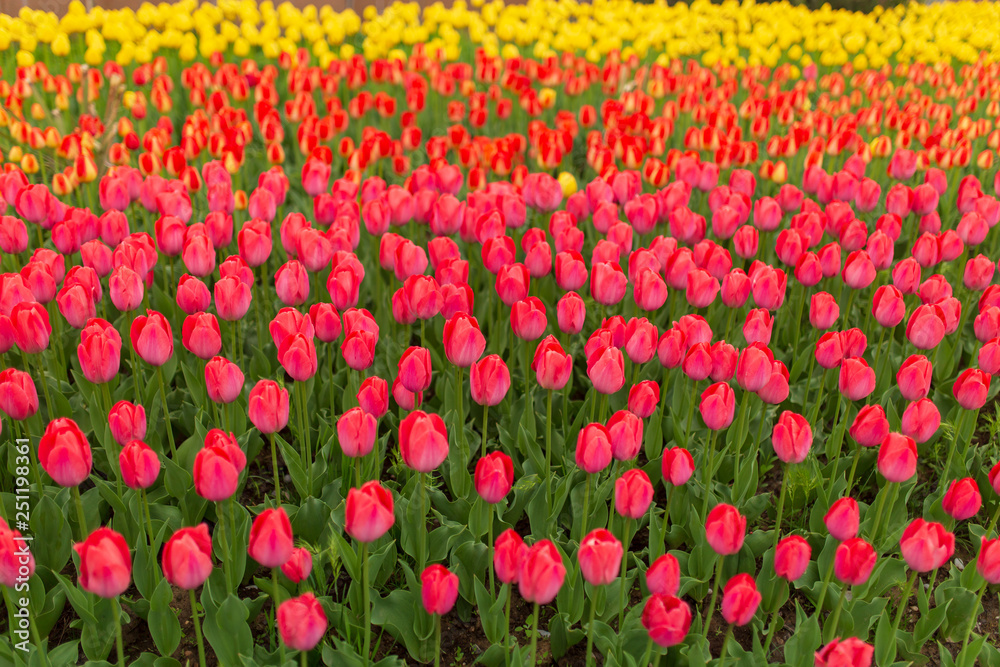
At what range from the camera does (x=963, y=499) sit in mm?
2029

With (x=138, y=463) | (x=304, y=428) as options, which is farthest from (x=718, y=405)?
(x=138, y=463)

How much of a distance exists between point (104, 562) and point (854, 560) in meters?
1.52

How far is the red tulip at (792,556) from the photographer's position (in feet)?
5.98

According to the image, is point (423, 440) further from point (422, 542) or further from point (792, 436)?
point (792, 436)

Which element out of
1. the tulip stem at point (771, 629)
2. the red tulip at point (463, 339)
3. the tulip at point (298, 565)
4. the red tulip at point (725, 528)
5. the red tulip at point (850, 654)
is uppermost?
the red tulip at point (463, 339)

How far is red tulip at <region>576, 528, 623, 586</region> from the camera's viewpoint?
172cm

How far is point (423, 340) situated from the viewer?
10.9 feet

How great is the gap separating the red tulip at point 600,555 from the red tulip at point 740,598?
0.81ft

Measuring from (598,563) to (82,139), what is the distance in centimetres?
376

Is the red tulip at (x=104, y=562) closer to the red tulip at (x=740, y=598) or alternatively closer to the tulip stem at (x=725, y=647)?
the red tulip at (x=740, y=598)

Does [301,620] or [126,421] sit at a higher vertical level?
[126,421]

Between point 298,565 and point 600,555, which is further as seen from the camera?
point 298,565

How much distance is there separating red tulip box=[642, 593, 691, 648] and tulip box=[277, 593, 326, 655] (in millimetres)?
671

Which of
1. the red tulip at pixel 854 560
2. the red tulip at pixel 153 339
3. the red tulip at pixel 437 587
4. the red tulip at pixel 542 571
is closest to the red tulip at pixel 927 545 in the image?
the red tulip at pixel 854 560
